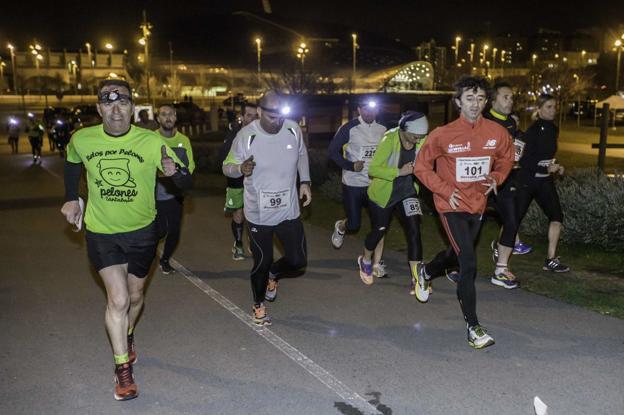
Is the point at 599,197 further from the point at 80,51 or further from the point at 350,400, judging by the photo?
the point at 80,51

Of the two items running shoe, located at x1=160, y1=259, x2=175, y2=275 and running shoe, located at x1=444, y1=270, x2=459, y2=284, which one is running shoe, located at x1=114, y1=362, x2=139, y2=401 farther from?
running shoe, located at x1=444, y1=270, x2=459, y2=284

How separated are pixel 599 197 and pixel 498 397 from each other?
529cm

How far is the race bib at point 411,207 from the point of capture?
22.0 ft

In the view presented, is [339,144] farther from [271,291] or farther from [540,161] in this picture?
[540,161]

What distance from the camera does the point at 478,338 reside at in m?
5.28

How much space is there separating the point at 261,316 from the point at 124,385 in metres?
1.74

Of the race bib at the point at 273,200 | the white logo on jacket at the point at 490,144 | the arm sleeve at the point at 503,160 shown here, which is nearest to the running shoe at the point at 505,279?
the arm sleeve at the point at 503,160

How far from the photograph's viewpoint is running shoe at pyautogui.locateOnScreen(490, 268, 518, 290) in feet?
23.0

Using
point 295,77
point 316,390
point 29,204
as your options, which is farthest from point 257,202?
point 295,77

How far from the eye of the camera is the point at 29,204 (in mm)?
13766

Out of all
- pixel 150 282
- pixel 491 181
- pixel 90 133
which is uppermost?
pixel 90 133

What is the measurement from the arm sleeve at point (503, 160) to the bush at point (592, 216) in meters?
3.65

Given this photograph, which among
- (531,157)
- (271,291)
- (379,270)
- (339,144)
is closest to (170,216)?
(271,291)

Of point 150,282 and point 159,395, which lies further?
point 150,282
